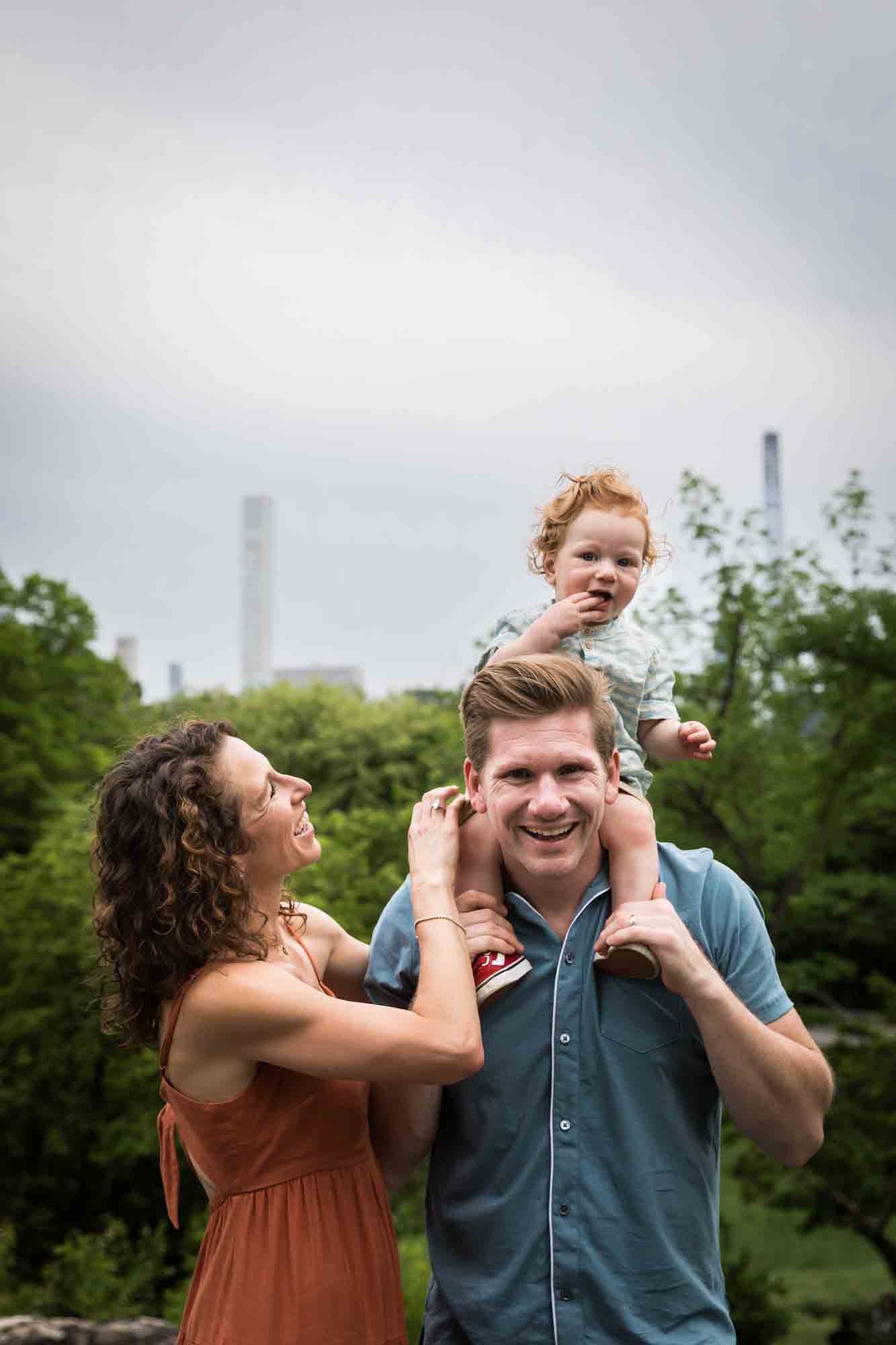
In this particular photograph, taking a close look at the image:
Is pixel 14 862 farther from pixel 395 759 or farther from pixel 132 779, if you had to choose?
pixel 132 779

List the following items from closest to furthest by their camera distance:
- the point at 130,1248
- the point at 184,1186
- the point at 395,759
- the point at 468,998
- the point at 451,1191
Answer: the point at 468,998
the point at 451,1191
the point at 130,1248
the point at 184,1186
the point at 395,759

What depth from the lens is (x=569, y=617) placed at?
3.58 metres

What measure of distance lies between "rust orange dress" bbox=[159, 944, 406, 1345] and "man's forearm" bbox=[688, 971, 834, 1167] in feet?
2.63

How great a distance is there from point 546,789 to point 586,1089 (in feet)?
2.09

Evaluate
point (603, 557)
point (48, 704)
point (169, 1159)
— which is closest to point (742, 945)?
point (603, 557)

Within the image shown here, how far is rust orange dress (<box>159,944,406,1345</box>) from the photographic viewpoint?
Answer: 115 inches

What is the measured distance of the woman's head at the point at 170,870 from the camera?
9.52 ft

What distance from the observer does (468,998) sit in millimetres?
2881

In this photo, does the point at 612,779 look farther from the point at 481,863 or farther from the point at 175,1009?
the point at 175,1009

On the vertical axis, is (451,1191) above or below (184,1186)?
above

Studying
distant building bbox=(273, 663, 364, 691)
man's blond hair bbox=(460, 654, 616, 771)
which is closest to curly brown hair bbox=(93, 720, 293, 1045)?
man's blond hair bbox=(460, 654, 616, 771)

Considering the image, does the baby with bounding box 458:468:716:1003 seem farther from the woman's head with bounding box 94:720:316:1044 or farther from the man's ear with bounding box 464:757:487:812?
the woman's head with bounding box 94:720:316:1044

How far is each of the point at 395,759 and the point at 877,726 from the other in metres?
12.4

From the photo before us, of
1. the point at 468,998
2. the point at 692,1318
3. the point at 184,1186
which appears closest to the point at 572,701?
the point at 468,998
